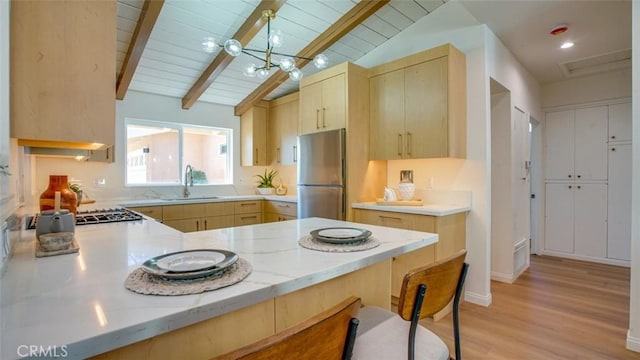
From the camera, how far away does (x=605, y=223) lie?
4.07 metres

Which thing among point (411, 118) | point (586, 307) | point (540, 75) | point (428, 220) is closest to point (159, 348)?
point (428, 220)

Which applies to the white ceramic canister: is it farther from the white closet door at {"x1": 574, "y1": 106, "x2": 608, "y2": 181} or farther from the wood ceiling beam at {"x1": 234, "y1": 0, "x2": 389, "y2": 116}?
the white closet door at {"x1": 574, "y1": 106, "x2": 608, "y2": 181}

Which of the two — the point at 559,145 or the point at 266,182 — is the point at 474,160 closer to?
the point at 559,145

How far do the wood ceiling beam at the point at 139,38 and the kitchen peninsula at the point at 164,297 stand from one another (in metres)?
1.99

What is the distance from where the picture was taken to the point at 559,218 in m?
4.45

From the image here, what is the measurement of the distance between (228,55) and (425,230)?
2738 millimetres

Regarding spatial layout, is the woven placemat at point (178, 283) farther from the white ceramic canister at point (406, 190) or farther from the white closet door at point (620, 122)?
the white closet door at point (620, 122)

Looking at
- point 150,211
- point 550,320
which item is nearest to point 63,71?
point 150,211

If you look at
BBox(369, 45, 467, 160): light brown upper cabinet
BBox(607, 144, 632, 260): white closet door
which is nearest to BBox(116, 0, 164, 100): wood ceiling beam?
BBox(369, 45, 467, 160): light brown upper cabinet

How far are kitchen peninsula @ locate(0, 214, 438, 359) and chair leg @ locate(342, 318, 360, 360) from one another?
22 centimetres

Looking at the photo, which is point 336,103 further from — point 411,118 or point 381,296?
point 381,296

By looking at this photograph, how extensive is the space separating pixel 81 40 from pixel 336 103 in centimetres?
242

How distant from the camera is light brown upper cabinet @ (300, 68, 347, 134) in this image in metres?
3.30

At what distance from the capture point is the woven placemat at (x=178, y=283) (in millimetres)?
754
